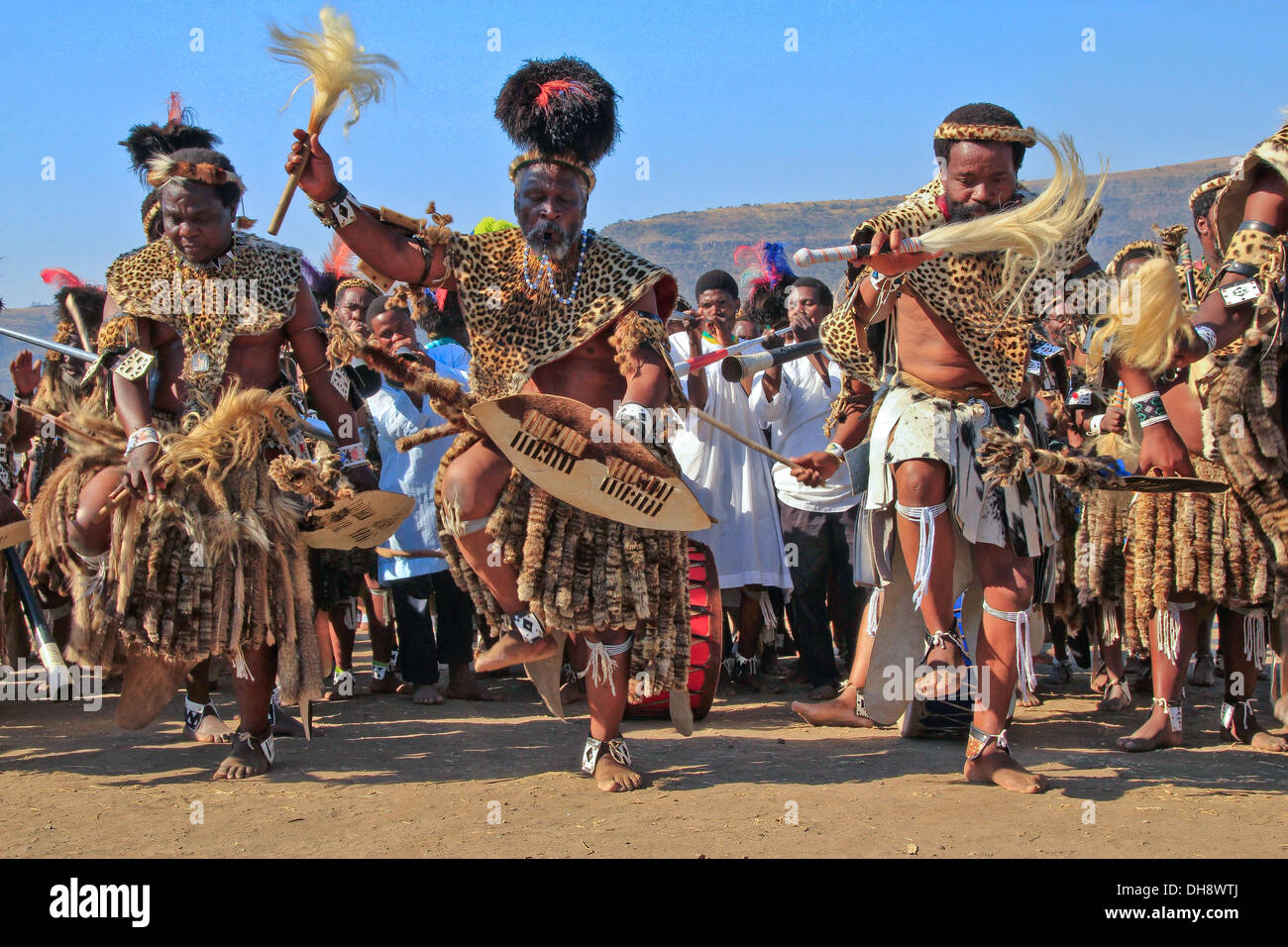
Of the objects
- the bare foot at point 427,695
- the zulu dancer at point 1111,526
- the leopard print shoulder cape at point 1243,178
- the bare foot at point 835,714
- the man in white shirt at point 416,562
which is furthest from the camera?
the man in white shirt at point 416,562

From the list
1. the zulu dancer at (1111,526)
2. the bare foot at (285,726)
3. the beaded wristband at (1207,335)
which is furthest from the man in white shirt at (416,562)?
the beaded wristband at (1207,335)

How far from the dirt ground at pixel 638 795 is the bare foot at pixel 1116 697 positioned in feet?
0.71

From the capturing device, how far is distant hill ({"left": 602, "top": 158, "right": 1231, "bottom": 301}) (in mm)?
31781

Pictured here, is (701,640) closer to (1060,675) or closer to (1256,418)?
(1256,418)

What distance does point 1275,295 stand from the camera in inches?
162

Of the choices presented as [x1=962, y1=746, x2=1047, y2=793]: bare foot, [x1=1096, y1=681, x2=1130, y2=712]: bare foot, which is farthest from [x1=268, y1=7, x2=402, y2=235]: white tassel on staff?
[x1=1096, y1=681, x2=1130, y2=712]: bare foot

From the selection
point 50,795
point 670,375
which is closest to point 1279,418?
point 670,375

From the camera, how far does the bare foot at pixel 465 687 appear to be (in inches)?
252

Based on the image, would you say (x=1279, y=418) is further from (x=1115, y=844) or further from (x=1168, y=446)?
(x=1115, y=844)

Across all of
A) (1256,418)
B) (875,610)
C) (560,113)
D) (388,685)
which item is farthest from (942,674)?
(388,685)

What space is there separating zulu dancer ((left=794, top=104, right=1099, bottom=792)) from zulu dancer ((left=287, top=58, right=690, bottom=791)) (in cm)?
86

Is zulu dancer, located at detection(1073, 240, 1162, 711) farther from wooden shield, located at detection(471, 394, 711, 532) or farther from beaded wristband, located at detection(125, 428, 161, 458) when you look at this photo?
beaded wristband, located at detection(125, 428, 161, 458)

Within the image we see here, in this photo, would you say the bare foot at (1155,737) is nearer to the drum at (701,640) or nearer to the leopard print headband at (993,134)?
the drum at (701,640)

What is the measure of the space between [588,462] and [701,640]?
1612 millimetres
